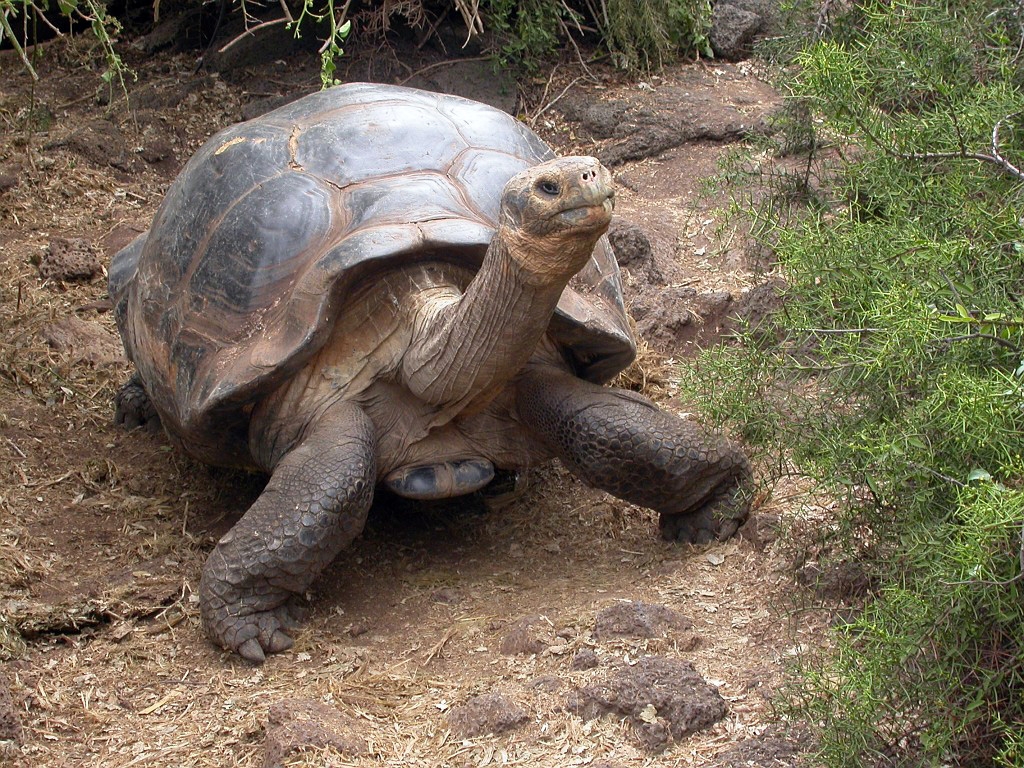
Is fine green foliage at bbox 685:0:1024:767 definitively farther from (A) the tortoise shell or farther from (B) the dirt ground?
(A) the tortoise shell

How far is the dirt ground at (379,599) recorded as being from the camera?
9.57 feet

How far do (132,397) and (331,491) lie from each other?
1802 mm

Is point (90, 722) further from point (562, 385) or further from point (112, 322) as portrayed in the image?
point (112, 322)

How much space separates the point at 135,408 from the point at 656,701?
2.91m

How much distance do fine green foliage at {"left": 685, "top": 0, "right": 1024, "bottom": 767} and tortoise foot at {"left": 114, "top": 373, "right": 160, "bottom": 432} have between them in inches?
105

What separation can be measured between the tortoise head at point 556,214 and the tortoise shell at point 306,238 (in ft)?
Answer: 2.27

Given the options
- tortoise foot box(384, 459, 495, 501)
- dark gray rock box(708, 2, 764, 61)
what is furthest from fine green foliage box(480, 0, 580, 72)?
tortoise foot box(384, 459, 495, 501)

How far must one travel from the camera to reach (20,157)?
6855 mm

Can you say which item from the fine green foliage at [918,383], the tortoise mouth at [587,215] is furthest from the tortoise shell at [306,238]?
the fine green foliage at [918,383]

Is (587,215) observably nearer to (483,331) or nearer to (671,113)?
(483,331)

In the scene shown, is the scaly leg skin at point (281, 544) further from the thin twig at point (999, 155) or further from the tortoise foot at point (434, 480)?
the thin twig at point (999, 155)

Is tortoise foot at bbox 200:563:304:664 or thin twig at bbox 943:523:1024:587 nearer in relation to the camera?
thin twig at bbox 943:523:1024:587

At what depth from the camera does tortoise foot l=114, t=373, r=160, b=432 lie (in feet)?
16.6

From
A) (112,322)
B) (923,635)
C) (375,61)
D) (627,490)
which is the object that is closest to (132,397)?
(112,322)
